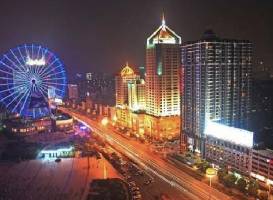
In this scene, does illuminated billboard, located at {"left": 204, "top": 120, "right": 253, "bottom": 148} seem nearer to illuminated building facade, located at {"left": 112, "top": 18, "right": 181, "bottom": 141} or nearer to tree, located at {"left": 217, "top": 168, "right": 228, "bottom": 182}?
tree, located at {"left": 217, "top": 168, "right": 228, "bottom": 182}

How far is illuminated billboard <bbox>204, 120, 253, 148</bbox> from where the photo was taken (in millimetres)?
39419

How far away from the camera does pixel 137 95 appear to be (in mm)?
67188

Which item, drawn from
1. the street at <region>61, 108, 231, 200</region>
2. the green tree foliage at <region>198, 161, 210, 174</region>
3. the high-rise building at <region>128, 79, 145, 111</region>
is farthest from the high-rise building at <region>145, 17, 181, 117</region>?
the green tree foliage at <region>198, 161, 210, 174</region>

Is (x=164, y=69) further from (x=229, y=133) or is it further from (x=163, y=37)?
(x=229, y=133)

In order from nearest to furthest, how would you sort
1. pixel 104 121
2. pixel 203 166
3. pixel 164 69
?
pixel 203 166 < pixel 164 69 < pixel 104 121

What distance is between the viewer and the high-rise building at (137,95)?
66.9m

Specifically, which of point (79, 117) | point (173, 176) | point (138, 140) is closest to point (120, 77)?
point (79, 117)

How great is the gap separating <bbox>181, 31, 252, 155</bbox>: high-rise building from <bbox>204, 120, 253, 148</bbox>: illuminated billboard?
2127 millimetres

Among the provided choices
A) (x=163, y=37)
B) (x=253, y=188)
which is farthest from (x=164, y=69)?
(x=253, y=188)

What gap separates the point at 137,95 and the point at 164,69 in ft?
33.1

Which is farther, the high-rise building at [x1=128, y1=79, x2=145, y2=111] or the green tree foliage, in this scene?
the high-rise building at [x1=128, y1=79, x2=145, y2=111]

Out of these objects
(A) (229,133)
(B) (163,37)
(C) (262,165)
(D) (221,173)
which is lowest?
(D) (221,173)

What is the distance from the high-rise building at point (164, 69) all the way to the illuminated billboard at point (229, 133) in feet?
45.8

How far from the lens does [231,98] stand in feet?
161
